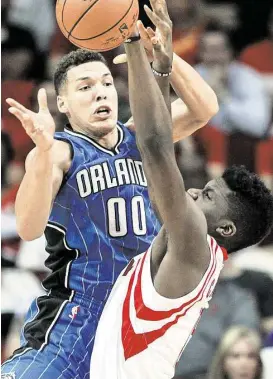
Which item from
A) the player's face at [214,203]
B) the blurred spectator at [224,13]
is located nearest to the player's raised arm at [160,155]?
the player's face at [214,203]

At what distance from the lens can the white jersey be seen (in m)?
4.69

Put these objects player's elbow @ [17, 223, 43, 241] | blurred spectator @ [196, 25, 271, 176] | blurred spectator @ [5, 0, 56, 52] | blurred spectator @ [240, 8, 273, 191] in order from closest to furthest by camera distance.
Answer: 1. player's elbow @ [17, 223, 43, 241]
2. blurred spectator @ [240, 8, 273, 191]
3. blurred spectator @ [196, 25, 271, 176]
4. blurred spectator @ [5, 0, 56, 52]

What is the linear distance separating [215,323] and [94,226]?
294 cm

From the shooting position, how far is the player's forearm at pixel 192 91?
18.3 ft

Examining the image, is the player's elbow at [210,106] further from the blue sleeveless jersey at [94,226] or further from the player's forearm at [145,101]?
the player's forearm at [145,101]

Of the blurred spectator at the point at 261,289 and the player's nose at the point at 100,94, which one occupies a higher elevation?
the player's nose at the point at 100,94

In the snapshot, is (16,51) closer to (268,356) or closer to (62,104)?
(268,356)

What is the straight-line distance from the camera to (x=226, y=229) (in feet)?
15.7

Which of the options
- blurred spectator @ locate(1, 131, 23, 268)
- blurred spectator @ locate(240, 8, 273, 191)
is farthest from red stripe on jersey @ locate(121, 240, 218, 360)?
blurred spectator @ locate(240, 8, 273, 191)

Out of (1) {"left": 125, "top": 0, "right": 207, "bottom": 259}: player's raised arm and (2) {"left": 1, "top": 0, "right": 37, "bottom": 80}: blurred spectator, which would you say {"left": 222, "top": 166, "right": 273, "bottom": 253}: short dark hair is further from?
(2) {"left": 1, "top": 0, "right": 37, "bottom": 80}: blurred spectator

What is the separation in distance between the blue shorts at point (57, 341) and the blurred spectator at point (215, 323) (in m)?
2.63

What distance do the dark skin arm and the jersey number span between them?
0.82 metres

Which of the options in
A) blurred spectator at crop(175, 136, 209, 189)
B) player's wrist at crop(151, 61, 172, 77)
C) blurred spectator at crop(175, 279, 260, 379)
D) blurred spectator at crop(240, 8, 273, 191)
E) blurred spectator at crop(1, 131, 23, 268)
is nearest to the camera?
player's wrist at crop(151, 61, 172, 77)

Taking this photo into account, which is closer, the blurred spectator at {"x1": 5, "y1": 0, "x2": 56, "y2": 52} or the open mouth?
the open mouth
